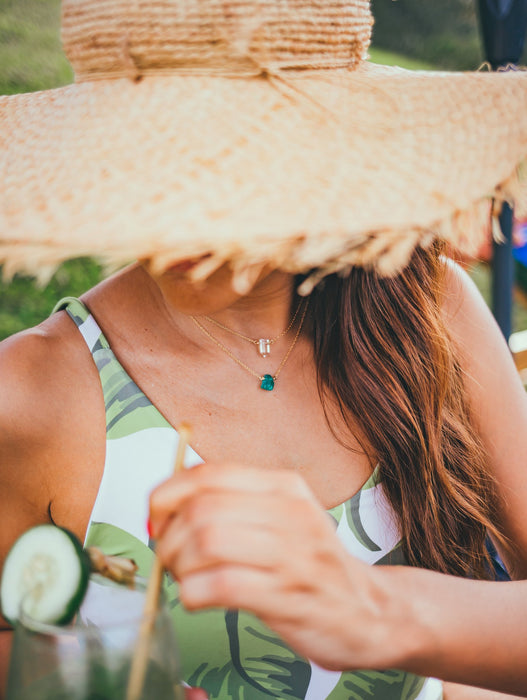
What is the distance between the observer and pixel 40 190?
0.76 meters

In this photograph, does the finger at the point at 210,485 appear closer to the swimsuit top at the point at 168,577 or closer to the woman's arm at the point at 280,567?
the woman's arm at the point at 280,567

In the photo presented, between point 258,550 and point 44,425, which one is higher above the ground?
point 258,550

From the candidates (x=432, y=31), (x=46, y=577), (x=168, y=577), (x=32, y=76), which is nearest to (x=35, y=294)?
(x=32, y=76)

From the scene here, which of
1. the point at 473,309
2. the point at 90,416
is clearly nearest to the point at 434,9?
the point at 473,309

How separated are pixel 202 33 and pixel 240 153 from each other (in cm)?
14

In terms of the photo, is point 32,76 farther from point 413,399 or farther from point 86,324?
point 413,399

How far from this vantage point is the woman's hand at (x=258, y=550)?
23.7 inches

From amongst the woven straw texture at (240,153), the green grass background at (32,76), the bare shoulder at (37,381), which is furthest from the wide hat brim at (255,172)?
the green grass background at (32,76)

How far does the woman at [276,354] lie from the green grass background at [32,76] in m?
2.01

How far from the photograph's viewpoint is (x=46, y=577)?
2.01ft

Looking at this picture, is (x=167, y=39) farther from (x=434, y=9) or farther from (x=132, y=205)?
(x=434, y=9)

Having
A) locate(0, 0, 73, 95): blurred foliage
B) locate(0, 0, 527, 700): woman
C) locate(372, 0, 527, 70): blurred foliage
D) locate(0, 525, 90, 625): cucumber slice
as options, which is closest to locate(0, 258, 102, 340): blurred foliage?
locate(0, 0, 73, 95): blurred foliage

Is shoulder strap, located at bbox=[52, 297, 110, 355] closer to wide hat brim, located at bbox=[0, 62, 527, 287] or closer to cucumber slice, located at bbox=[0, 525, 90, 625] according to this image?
wide hat brim, located at bbox=[0, 62, 527, 287]

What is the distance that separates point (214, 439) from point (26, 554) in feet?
1.83
